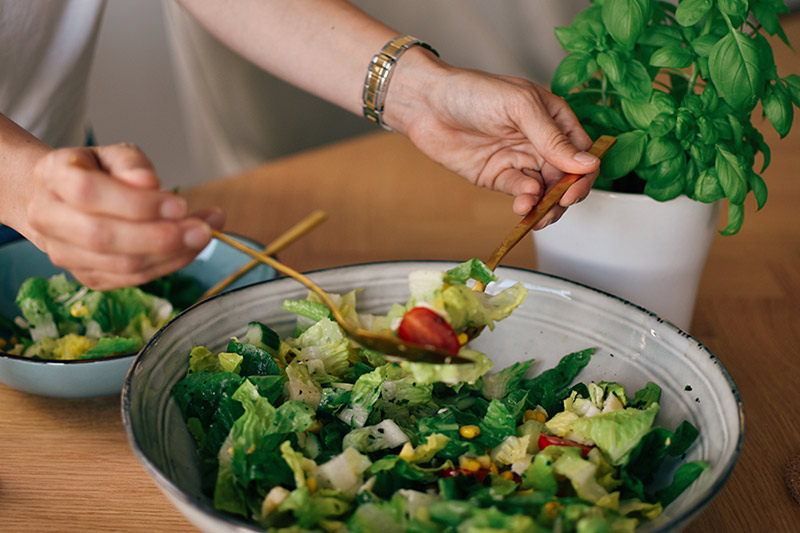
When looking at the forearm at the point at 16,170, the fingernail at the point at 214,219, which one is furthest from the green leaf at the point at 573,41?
the forearm at the point at 16,170

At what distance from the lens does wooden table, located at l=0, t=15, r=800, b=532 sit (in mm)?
1081

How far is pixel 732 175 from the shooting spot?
1.18m

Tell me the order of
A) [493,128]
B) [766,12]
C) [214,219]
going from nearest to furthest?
[214,219] < [766,12] < [493,128]

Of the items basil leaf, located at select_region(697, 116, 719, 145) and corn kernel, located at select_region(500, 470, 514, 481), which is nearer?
corn kernel, located at select_region(500, 470, 514, 481)

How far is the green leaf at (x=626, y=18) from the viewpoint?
47.3 inches

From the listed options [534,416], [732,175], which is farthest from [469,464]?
[732,175]

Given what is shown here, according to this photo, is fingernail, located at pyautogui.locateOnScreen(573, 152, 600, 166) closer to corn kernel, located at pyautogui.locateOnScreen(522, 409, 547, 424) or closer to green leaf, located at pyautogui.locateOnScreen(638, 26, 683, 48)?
green leaf, located at pyautogui.locateOnScreen(638, 26, 683, 48)

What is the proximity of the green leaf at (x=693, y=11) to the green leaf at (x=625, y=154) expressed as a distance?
0.60 feet

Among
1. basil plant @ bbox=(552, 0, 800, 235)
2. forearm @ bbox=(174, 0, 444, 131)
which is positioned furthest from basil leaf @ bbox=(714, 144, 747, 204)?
forearm @ bbox=(174, 0, 444, 131)

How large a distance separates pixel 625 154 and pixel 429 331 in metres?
0.51

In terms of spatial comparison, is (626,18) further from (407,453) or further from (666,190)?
(407,453)

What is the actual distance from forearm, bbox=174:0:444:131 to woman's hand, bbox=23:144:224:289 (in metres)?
0.74

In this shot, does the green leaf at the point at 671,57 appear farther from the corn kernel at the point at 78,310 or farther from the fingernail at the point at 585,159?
the corn kernel at the point at 78,310

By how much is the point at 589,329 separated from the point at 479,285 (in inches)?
8.5
